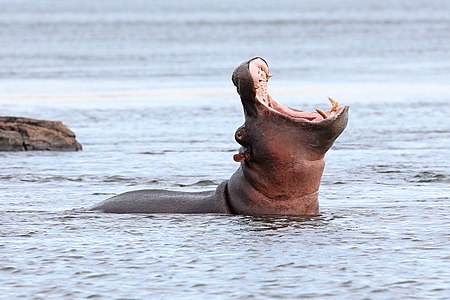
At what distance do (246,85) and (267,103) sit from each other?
0.34 metres

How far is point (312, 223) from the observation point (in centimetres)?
1085

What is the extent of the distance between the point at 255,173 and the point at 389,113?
42.9 ft

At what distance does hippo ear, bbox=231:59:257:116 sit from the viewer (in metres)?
10.5

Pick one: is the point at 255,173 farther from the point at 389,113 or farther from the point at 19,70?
the point at 19,70

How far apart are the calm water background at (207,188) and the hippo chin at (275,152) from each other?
16cm

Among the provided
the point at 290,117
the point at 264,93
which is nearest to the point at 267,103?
the point at 264,93

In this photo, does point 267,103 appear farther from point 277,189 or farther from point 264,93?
point 277,189

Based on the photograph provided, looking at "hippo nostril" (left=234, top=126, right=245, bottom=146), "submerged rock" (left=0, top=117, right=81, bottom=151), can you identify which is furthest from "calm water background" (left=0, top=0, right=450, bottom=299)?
"hippo nostril" (left=234, top=126, right=245, bottom=146)

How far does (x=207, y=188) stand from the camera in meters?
14.3

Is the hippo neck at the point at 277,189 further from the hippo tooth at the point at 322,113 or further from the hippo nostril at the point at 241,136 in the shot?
the hippo tooth at the point at 322,113

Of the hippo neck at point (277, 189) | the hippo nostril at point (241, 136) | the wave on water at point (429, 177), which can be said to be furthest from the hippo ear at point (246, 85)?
the wave on water at point (429, 177)

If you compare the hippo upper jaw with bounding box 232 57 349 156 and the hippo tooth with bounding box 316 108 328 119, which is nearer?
the hippo tooth with bounding box 316 108 328 119

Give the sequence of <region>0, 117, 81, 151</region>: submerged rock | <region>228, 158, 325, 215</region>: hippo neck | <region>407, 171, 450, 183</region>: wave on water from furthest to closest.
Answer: <region>0, 117, 81, 151</region>: submerged rock < <region>407, 171, 450, 183</region>: wave on water < <region>228, 158, 325, 215</region>: hippo neck

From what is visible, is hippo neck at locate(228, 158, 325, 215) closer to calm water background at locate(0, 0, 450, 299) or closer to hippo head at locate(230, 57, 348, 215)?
hippo head at locate(230, 57, 348, 215)
